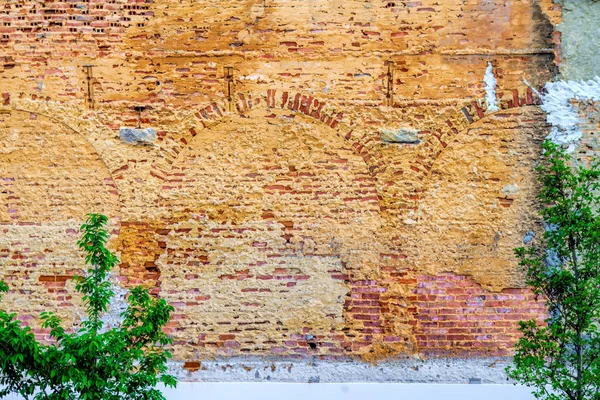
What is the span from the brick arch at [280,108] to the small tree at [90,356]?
7.13 feet

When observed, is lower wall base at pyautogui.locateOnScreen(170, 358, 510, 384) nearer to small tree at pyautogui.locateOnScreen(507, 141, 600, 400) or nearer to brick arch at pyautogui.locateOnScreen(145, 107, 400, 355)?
brick arch at pyautogui.locateOnScreen(145, 107, 400, 355)

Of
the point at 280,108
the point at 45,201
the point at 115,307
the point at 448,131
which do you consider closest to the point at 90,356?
the point at 115,307

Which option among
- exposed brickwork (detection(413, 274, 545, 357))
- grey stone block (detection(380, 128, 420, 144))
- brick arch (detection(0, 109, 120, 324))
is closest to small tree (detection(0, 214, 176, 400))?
brick arch (detection(0, 109, 120, 324))

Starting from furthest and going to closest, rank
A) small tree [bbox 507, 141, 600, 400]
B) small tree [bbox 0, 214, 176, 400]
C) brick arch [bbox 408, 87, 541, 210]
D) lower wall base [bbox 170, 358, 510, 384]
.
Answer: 1. brick arch [bbox 408, 87, 541, 210]
2. lower wall base [bbox 170, 358, 510, 384]
3. small tree [bbox 507, 141, 600, 400]
4. small tree [bbox 0, 214, 176, 400]

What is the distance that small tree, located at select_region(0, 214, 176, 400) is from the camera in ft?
14.7

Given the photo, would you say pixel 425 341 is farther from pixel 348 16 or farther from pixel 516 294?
pixel 348 16

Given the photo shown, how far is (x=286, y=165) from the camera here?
23.2 feet

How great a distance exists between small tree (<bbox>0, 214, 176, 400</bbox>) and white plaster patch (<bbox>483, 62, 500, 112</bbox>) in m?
3.77

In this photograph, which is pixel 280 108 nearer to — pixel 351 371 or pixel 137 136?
pixel 137 136

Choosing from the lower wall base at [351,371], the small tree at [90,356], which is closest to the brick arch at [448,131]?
the lower wall base at [351,371]

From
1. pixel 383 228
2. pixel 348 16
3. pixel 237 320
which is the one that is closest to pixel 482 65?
pixel 348 16

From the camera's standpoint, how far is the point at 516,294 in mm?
7020

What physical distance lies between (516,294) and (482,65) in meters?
2.20

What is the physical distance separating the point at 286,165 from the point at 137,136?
1.45 metres
